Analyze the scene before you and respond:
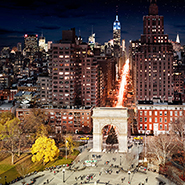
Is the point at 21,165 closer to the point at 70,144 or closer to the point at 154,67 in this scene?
the point at 70,144

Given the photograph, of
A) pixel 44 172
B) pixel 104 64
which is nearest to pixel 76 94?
pixel 44 172

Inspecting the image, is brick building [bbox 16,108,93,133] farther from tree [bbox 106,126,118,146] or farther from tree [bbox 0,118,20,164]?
tree [bbox 106,126,118,146]

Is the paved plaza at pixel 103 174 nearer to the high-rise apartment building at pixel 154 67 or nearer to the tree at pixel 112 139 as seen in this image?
the tree at pixel 112 139

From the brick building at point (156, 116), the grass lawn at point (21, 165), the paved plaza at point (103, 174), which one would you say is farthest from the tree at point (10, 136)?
the brick building at point (156, 116)

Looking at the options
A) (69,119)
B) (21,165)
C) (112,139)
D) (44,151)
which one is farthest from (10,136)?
(69,119)

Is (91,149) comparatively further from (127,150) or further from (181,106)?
(181,106)

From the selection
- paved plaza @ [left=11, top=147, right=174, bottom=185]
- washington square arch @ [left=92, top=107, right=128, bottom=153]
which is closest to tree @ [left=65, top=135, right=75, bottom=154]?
paved plaza @ [left=11, top=147, right=174, bottom=185]
